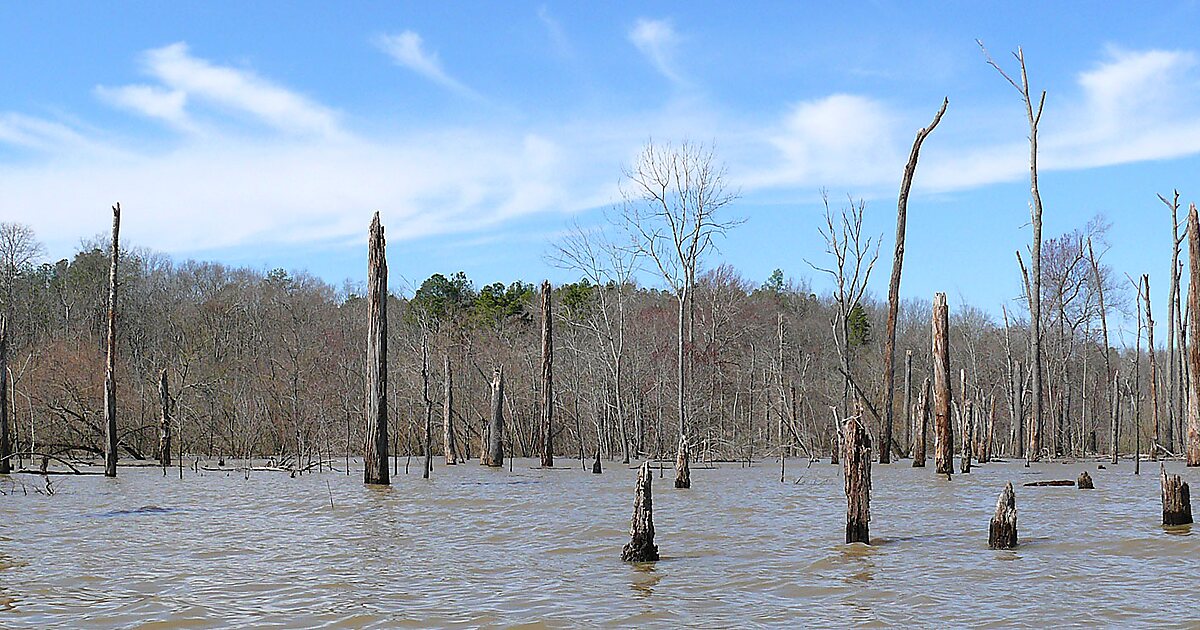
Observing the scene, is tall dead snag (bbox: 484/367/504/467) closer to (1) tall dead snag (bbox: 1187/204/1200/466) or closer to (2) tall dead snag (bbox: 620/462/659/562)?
(1) tall dead snag (bbox: 1187/204/1200/466)

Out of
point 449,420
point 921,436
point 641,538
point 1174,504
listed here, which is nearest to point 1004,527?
point 1174,504

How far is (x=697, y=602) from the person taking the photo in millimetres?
8422

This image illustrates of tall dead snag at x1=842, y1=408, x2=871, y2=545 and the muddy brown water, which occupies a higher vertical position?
tall dead snag at x1=842, y1=408, x2=871, y2=545

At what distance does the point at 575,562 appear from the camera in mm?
10531

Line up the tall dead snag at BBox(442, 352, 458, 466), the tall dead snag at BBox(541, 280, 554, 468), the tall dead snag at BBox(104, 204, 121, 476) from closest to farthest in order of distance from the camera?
the tall dead snag at BBox(104, 204, 121, 476), the tall dead snag at BBox(442, 352, 458, 466), the tall dead snag at BBox(541, 280, 554, 468)

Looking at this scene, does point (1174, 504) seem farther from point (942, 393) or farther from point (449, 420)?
point (449, 420)

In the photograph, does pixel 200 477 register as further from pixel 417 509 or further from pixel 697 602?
pixel 697 602

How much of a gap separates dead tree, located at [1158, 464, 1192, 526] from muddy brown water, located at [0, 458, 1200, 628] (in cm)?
29

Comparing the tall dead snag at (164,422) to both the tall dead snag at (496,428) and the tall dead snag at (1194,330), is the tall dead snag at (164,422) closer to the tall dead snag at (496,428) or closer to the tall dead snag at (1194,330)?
the tall dead snag at (496,428)

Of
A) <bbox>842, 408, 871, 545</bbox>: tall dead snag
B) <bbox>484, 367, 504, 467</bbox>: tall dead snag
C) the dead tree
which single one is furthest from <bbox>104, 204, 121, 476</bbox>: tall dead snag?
the dead tree

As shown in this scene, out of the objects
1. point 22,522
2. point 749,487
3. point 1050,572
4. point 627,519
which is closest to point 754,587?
point 1050,572

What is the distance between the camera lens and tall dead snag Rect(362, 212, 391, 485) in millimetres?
19984

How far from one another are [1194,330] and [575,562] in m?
21.0

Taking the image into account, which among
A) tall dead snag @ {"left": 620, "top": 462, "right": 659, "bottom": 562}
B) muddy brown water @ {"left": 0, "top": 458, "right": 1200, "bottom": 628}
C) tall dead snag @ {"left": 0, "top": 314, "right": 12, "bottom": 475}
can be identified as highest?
tall dead snag @ {"left": 0, "top": 314, "right": 12, "bottom": 475}
